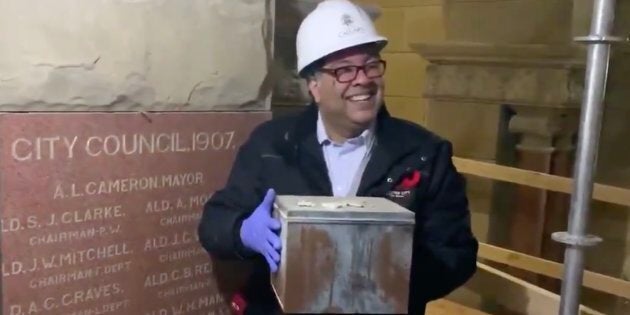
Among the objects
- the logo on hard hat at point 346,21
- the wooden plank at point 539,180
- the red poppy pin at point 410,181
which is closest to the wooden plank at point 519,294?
the wooden plank at point 539,180

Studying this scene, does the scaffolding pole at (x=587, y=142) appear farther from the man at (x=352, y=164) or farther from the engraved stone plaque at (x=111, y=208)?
the engraved stone plaque at (x=111, y=208)

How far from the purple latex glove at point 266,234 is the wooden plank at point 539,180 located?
36.4 inches

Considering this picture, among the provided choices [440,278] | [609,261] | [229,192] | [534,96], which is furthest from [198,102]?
[609,261]

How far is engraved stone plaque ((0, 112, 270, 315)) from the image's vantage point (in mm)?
1316

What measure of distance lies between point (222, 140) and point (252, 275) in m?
0.29

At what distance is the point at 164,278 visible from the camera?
1538mm

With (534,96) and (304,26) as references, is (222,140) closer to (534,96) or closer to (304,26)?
(304,26)

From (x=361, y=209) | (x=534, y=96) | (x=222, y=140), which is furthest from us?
(x=534, y=96)

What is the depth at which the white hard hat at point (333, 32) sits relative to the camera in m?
1.39

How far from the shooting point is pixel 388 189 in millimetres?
1381

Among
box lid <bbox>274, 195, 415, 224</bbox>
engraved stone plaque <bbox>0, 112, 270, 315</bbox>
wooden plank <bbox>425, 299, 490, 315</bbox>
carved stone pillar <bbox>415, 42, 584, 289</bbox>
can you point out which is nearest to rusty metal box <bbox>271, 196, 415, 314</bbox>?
box lid <bbox>274, 195, 415, 224</bbox>

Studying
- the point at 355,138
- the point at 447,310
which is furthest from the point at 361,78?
the point at 447,310

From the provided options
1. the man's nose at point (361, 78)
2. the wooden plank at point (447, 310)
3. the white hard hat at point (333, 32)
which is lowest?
the wooden plank at point (447, 310)

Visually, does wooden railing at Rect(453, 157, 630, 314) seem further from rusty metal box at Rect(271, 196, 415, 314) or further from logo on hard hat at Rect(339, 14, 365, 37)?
rusty metal box at Rect(271, 196, 415, 314)
